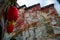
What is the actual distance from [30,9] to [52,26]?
0.59 m

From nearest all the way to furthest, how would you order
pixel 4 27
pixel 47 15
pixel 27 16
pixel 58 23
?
1. pixel 4 27
2. pixel 58 23
3. pixel 47 15
4. pixel 27 16

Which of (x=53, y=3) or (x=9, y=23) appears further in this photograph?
(x=53, y=3)

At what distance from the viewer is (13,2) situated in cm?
116

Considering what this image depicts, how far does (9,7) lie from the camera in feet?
3.95

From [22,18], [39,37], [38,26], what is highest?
[22,18]

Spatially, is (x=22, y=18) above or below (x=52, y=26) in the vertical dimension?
above

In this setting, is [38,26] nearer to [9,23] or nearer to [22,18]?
[22,18]

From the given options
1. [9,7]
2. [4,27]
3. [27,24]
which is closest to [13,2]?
[9,7]

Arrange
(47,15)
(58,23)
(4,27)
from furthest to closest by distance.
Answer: (47,15), (58,23), (4,27)

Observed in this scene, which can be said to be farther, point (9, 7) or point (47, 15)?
point (47, 15)

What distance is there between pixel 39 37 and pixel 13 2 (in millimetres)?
1479

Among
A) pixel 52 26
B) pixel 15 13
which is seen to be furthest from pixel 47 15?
pixel 15 13

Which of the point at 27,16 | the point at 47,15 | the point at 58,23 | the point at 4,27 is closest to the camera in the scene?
the point at 4,27

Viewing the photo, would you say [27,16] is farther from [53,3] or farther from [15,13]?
[15,13]
